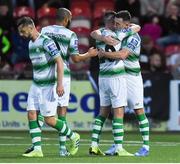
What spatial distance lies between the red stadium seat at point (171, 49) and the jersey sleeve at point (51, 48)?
9.00 m

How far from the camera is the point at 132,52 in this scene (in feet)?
52.1

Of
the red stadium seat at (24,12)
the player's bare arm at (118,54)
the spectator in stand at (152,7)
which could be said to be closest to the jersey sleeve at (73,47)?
the player's bare arm at (118,54)

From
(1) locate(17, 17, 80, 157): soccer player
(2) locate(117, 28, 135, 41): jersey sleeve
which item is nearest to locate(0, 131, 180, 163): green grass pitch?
(1) locate(17, 17, 80, 157): soccer player

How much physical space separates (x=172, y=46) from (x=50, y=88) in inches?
375

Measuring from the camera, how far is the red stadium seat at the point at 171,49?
24078mm

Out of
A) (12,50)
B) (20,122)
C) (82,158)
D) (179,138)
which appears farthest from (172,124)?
(82,158)

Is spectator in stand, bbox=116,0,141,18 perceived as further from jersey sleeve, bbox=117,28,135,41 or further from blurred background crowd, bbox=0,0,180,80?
jersey sleeve, bbox=117,28,135,41

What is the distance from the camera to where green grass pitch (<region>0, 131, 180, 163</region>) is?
15117 millimetres

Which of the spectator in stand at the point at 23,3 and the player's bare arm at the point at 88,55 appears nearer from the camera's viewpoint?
the player's bare arm at the point at 88,55

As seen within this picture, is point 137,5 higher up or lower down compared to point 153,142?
higher up

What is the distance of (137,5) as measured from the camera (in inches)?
1027

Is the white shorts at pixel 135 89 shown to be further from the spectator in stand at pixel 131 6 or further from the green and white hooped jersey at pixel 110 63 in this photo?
the spectator in stand at pixel 131 6

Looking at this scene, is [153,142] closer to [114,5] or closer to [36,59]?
[36,59]

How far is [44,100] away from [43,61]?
599 mm
